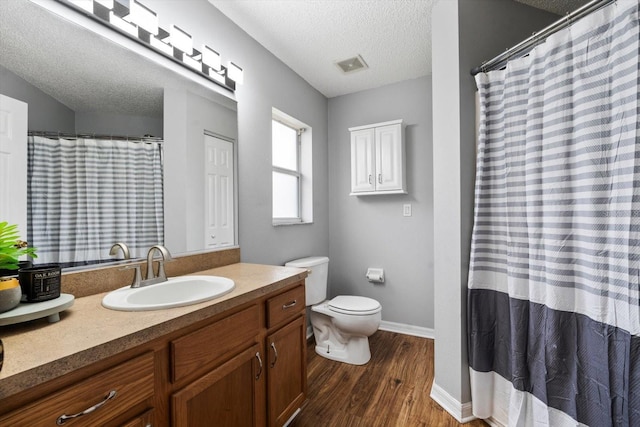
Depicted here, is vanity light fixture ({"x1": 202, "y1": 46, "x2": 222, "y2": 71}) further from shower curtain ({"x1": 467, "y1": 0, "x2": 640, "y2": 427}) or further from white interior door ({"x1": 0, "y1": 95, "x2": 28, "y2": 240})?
shower curtain ({"x1": 467, "y1": 0, "x2": 640, "y2": 427})

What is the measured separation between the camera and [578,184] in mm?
1096

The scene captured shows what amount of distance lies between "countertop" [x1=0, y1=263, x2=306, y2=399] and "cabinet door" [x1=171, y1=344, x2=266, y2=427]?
0.24 m

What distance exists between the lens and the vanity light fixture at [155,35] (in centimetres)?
120

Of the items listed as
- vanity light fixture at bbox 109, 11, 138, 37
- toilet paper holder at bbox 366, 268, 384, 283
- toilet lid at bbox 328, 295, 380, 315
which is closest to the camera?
vanity light fixture at bbox 109, 11, 138, 37

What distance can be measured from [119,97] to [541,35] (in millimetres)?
1924

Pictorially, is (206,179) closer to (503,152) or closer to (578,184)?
(503,152)

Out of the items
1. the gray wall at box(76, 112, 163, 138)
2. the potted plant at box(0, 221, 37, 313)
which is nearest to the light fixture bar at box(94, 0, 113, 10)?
the gray wall at box(76, 112, 163, 138)

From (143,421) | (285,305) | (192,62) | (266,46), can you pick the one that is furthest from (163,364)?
(266,46)

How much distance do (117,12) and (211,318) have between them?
4.58 feet

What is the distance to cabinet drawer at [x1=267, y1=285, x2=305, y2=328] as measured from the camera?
1308mm

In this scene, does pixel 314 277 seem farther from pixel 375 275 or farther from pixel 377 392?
pixel 377 392

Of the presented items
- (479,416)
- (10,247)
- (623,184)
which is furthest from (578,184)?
(10,247)

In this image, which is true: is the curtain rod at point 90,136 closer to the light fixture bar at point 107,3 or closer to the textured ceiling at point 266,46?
the textured ceiling at point 266,46

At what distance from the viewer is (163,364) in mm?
845
